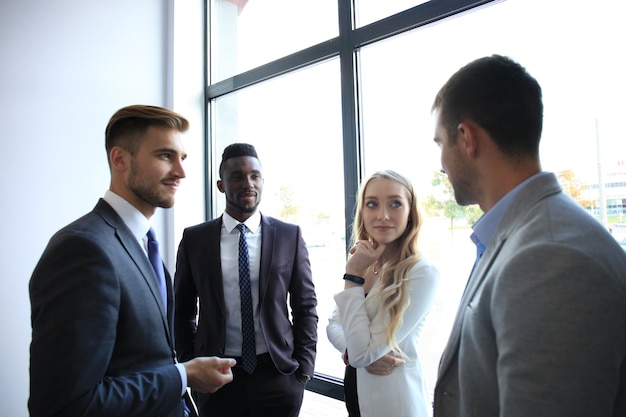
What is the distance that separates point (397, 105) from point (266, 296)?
4.58 ft

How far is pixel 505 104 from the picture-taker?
89cm

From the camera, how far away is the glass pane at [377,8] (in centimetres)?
251

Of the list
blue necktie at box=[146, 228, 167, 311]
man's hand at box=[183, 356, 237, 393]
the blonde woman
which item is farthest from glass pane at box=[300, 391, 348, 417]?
blue necktie at box=[146, 228, 167, 311]

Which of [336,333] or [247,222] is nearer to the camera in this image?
[336,333]

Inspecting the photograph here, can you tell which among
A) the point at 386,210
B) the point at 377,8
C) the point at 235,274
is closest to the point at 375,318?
the point at 386,210

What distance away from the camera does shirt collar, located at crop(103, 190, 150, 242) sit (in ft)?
4.58

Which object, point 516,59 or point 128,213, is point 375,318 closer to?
point 128,213

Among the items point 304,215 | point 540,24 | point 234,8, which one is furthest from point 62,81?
point 540,24

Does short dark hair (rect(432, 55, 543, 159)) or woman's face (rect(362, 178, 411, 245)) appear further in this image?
woman's face (rect(362, 178, 411, 245))

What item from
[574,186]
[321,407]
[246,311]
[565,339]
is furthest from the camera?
[321,407]

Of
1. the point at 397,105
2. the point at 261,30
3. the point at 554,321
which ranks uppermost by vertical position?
the point at 261,30

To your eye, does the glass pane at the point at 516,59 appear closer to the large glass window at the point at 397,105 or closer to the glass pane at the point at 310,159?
the large glass window at the point at 397,105

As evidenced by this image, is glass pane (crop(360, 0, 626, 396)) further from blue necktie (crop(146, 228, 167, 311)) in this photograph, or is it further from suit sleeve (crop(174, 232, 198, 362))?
suit sleeve (crop(174, 232, 198, 362))

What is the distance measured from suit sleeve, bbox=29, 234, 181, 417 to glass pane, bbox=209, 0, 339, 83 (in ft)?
7.68
